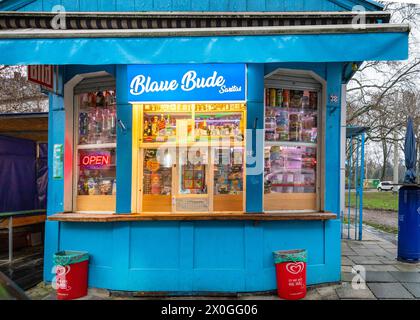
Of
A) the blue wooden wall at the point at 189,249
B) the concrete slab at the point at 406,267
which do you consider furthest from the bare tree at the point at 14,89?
the concrete slab at the point at 406,267

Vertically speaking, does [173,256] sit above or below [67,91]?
below

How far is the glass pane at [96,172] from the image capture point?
4914 mm

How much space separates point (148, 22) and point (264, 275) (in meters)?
3.92

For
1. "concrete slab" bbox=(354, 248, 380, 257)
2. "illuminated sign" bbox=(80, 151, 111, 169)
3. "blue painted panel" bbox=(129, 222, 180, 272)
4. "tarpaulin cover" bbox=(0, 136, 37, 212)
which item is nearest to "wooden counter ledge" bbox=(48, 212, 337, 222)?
"blue painted panel" bbox=(129, 222, 180, 272)

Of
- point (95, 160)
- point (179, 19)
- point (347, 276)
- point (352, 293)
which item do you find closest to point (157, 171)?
point (95, 160)

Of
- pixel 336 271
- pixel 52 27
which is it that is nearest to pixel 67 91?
pixel 52 27

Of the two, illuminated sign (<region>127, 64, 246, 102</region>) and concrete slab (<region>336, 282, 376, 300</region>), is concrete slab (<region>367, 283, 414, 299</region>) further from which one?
illuminated sign (<region>127, 64, 246, 102</region>)

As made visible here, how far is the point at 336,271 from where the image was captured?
189 inches

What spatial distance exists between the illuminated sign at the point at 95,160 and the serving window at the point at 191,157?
1.96ft

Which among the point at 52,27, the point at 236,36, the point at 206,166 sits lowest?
the point at 206,166

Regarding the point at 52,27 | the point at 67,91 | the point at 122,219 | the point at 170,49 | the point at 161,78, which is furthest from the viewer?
the point at 67,91

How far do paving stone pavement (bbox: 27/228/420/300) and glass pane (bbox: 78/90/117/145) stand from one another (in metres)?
2.25

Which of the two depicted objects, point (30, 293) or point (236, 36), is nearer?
point (236, 36)

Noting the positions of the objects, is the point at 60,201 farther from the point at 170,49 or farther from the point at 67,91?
the point at 170,49
